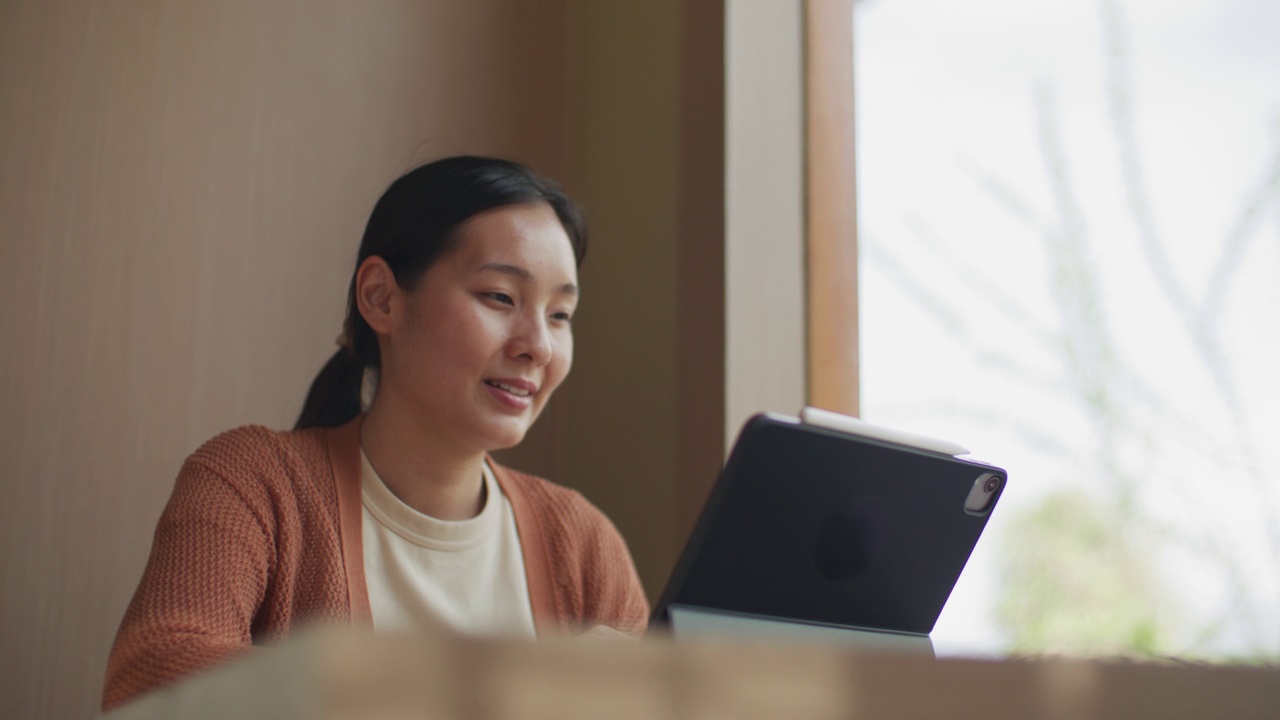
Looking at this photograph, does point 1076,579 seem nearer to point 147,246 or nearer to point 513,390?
point 513,390

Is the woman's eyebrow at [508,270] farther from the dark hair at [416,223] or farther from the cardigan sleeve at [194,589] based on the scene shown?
the cardigan sleeve at [194,589]

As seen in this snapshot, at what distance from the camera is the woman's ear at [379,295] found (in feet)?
4.85

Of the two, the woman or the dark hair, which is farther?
the dark hair

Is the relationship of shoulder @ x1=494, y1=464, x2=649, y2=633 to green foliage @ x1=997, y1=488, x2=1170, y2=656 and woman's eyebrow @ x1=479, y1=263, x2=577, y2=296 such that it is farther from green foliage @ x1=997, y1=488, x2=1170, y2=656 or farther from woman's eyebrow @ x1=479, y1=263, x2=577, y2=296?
green foliage @ x1=997, y1=488, x2=1170, y2=656

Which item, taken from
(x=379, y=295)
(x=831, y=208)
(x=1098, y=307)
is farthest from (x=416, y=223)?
(x=1098, y=307)

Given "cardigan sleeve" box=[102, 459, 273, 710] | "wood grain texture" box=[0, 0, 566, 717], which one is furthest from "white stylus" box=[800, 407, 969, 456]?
"wood grain texture" box=[0, 0, 566, 717]

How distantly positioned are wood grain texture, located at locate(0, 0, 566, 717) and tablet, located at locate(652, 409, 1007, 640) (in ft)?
3.45

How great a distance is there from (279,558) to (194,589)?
0.16m

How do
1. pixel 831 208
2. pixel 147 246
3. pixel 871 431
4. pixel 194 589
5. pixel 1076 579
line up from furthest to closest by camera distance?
pixel 831 208, pixel 1076 579, pixel 147 246, pixel 194 589, pixel 871 431

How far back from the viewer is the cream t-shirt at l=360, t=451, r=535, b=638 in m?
1.34

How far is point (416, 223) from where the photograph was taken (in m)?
1.47

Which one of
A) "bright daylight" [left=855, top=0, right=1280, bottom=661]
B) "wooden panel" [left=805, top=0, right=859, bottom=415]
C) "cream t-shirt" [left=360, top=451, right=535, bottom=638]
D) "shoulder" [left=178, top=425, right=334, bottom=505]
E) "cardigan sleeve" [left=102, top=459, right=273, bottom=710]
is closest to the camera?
"cardigan sleeve" [left=102, top=459, right=273, bottom=710]

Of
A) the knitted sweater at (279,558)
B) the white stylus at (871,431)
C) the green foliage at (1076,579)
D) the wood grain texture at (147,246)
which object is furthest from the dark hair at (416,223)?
the green foliage at (1076,579)

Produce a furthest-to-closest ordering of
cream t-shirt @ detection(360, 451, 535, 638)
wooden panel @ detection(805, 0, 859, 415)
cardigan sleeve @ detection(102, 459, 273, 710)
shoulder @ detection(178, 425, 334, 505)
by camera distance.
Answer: wooden panel @ detection(805, 0, 859, 415), cream t-shirt @ detection(360, 451, 535, 638), shoulder @ detection(178, 425, 334, 505), cardigan sleeve @ detection(102, 459, 273, 710)
